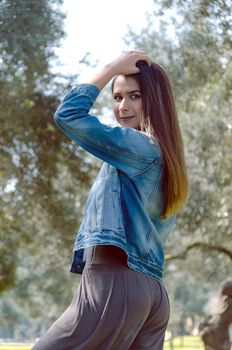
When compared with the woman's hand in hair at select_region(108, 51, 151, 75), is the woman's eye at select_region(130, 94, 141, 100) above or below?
below

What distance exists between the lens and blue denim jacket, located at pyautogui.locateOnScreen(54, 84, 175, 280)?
115 inches

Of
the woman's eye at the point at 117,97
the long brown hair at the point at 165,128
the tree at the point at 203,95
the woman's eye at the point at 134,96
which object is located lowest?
the tree at the point at 203,95

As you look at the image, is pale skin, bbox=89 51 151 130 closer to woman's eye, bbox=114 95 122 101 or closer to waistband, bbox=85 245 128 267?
woman's eye, bbox=114 95 122 101

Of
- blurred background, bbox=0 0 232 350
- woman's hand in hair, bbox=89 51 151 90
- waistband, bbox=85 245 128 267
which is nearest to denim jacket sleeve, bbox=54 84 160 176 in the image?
woman's hand in hair, bbox=89 51 151 90

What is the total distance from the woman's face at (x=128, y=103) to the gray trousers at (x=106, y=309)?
59 cm

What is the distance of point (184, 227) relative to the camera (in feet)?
58.2

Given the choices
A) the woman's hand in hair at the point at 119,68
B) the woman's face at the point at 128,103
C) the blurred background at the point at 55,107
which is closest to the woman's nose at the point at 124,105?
the woman's face at the point at 128,103

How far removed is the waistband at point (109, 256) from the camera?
114 inches

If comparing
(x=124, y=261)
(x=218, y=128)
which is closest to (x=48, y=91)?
(x=218, y=128)

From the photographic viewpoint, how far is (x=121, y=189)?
118 inches

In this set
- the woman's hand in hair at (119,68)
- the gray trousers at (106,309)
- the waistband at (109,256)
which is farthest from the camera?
the woman's hand in hair at (119,68)

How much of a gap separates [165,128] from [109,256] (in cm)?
59

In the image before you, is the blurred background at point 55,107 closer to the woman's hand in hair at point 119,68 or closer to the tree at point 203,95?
the tree at point 203,95

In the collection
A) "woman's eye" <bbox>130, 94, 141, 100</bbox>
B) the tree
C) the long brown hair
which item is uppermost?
"woman's eye" <bbox>130, 94, 141, 100</bbox>
